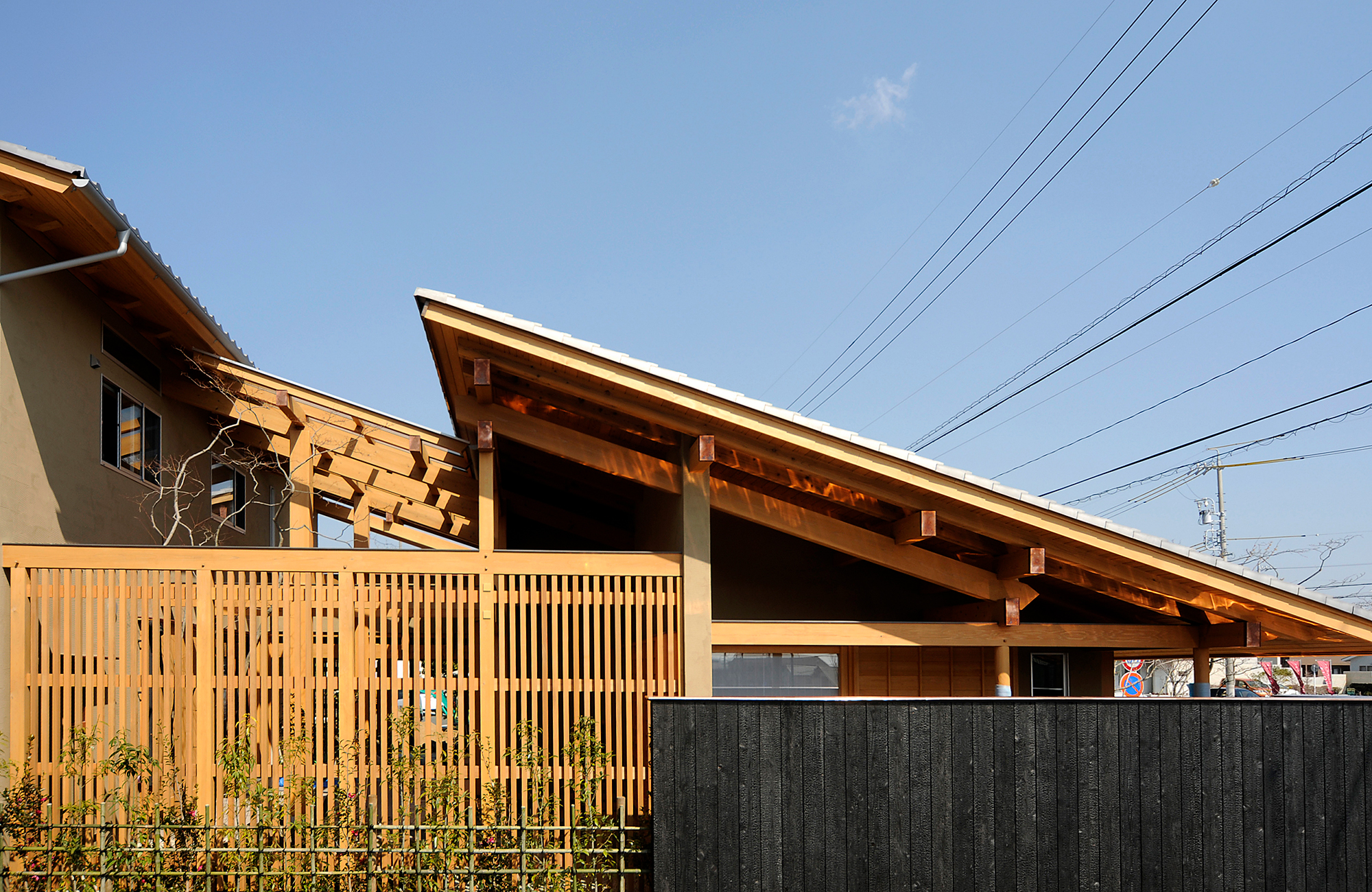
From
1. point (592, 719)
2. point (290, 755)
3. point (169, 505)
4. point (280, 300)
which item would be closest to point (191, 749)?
point (290, 755)

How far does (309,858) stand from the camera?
22.0 ft

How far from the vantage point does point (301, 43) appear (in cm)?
1309

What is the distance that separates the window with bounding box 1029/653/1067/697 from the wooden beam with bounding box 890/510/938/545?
3.46m

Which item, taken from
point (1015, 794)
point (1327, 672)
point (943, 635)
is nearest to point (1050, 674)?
point (943, 635)

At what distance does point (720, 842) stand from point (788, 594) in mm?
4910

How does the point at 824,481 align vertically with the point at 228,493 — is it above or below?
below

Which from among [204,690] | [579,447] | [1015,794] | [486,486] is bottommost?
[1015,794]

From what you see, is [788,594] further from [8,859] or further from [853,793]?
[8,859]

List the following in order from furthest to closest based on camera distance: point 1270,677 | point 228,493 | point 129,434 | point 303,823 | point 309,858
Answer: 1. point 1270,677
2. point 228,493
3. point 129,434
4. point 309,858
5. point 303,823

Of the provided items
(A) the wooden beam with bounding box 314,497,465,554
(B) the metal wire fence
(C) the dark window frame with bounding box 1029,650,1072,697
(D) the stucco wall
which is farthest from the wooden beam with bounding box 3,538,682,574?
(C) the dark window frame with bounding box 1029,650,1072,697

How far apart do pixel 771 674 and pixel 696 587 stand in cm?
300

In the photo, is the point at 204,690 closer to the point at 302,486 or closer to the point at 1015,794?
the point at 302,486

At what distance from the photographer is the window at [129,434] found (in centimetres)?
898

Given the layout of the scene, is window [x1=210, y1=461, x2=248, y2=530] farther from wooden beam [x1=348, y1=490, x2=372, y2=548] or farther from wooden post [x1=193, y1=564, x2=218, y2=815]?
wooden post [x1=193, y1=564, x2=218, y2=815]
